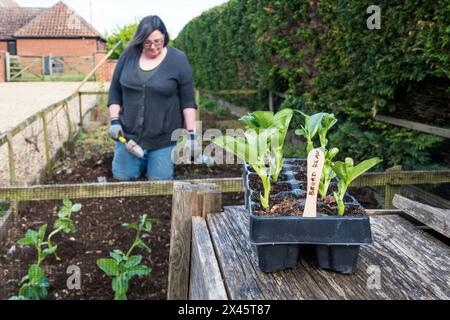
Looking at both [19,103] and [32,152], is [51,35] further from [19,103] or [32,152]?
[32,152]

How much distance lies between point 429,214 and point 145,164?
3.41 metres

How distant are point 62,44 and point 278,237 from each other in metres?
33.2

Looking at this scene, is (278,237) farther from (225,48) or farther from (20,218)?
(225,48)

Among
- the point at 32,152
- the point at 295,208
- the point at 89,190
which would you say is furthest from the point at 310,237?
the point at 32,152

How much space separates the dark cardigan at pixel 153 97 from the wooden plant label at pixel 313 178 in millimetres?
2971

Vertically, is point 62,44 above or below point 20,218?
above

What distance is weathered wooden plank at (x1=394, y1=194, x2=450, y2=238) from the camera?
4.57ft

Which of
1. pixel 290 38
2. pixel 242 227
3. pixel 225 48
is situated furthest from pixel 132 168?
pixel 225 48

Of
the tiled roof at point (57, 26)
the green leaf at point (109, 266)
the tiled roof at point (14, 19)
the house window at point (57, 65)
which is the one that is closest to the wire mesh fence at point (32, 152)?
the green leaf at point (109, 266)

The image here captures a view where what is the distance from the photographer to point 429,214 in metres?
1.47

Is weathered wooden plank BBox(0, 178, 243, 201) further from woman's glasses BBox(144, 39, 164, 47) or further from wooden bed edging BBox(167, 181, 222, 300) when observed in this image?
woman's glasses BBox(144, 39, 164, 47)

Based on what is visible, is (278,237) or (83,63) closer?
(278,237)

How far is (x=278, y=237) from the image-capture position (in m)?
1.19

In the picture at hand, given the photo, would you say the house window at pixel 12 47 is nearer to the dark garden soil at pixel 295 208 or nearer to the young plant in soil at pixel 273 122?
the young plant in soil at pixel 273 122
